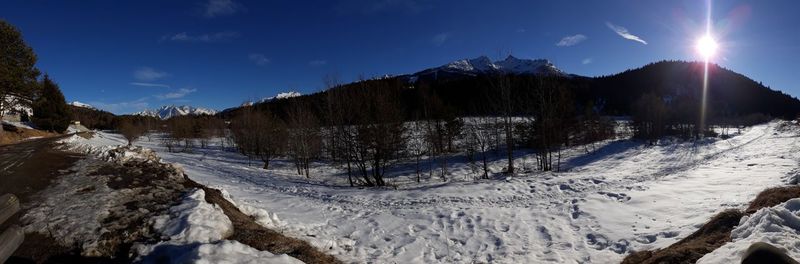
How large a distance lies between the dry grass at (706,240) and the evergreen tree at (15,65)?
39822mm

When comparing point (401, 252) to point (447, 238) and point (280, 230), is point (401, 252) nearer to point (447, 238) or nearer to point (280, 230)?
point (447, 238)

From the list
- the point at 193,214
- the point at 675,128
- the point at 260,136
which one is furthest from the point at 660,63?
the point at 193,214

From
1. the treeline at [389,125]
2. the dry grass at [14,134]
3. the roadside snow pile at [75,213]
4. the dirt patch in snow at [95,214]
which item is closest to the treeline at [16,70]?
the dry grass at [14,134]

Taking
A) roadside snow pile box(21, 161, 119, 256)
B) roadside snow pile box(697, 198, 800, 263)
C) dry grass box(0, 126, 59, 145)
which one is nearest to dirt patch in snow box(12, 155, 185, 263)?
roadside snow pile box(21, 161, 119, 256)

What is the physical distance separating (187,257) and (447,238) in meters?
7.24

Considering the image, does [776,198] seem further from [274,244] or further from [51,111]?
[51,111]

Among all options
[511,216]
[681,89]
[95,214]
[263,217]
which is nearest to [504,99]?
[511,216]

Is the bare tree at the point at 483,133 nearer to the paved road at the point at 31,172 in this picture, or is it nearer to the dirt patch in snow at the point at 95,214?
the dirt patch in snow at the point at 95,214

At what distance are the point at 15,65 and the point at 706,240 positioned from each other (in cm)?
4368

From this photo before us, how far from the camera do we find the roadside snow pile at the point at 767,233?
5.61 metres

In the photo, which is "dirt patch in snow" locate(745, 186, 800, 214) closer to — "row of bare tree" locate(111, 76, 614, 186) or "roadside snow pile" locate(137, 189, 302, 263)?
"roadside snow pile" locate(137, 189, 302, 263)

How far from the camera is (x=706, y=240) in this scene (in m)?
7.58

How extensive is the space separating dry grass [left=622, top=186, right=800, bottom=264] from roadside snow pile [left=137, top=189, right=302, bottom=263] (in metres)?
6.52

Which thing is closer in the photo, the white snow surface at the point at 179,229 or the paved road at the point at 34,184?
the white snow surface at the point at 179,229
